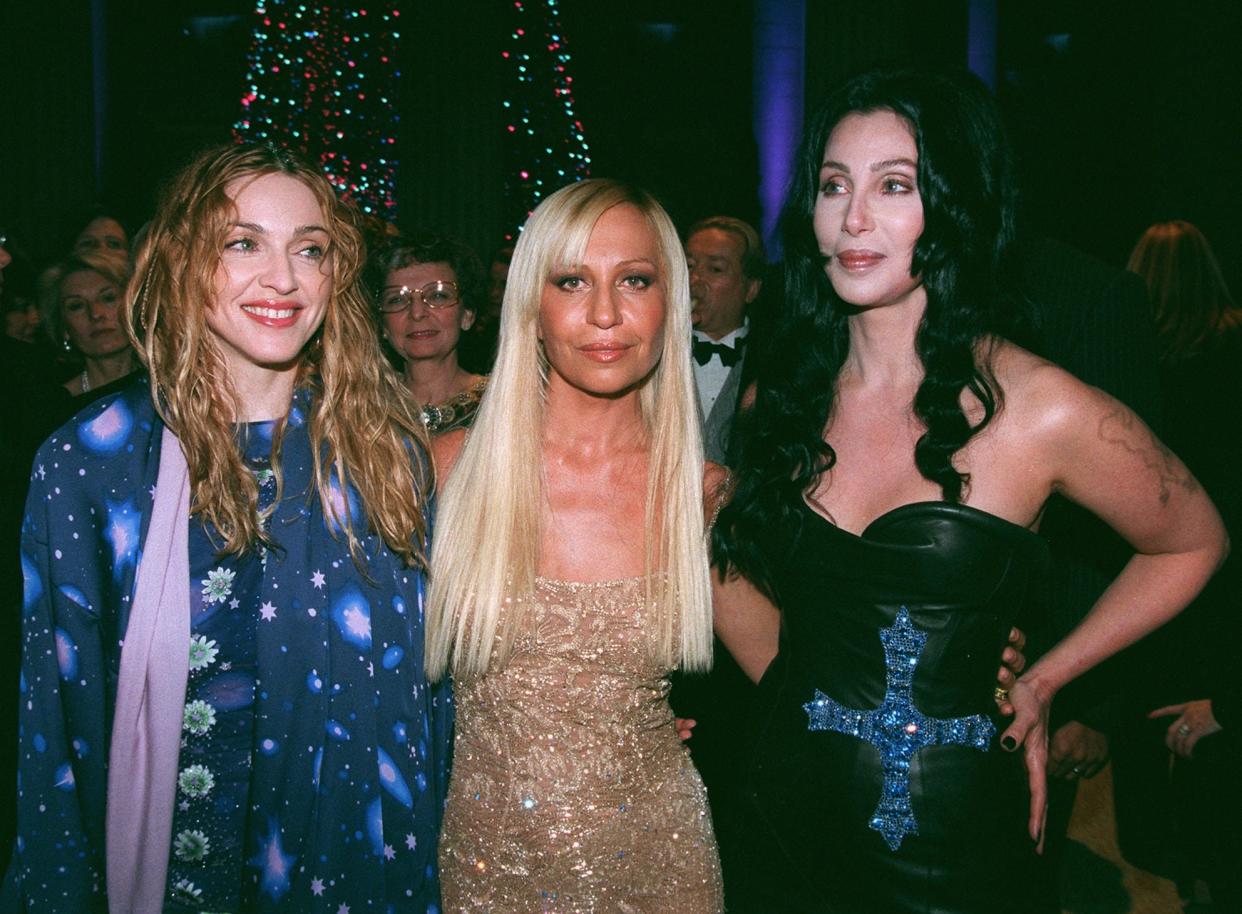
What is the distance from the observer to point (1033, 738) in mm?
1774

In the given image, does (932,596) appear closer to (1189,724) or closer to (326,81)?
(1189,724)

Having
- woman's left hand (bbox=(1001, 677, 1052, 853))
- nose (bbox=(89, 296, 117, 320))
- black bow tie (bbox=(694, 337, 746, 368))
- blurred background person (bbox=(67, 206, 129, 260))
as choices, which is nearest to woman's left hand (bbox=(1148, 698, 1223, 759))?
woman's left hand (bbox=(1001, 677, 1052, 853))

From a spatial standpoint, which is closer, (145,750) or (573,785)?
(145,750)

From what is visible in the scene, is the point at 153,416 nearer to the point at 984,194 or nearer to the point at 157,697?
the point at 157,697

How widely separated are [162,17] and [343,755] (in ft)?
36.9

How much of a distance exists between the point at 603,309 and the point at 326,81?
733 cm

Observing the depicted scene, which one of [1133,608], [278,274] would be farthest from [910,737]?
[278,274]

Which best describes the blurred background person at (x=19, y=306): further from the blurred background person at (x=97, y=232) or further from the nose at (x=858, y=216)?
the nose at (x=858, y=216)

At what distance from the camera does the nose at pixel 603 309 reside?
6.46 feet

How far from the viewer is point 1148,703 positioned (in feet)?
12.3

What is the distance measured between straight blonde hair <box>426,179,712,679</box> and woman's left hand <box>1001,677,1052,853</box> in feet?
1.87

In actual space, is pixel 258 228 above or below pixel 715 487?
above

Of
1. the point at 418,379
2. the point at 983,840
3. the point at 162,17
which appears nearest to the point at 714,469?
the point at 983,840

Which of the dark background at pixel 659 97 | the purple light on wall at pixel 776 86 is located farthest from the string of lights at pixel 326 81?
the purple light on wall at pixel 776 86
